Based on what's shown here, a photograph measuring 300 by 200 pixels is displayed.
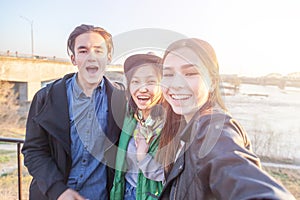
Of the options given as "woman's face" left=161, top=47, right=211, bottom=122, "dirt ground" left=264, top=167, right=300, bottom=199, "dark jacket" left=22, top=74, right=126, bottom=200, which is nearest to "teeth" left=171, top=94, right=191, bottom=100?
"woman's face" left=161, top=47, right=211, bottom=122

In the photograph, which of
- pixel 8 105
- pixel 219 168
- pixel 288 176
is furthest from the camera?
pixel 8 105

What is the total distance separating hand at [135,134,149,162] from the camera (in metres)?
1.02

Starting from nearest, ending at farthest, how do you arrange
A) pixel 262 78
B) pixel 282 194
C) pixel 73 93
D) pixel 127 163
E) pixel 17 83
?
pixel 282 194
pixel 127 163
pixel 73 93
pixel 262 78
pixel 17 83

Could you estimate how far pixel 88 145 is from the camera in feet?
3.77

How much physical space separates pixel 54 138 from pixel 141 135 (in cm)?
39

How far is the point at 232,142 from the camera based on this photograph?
570 millimetres

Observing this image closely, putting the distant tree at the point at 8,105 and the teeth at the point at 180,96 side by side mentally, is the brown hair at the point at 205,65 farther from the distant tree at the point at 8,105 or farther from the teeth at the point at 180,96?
the distant tree at the point at 8,105

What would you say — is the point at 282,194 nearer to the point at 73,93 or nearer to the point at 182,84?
the point at 182,84

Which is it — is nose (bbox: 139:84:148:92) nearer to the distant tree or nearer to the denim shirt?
the denim shirt

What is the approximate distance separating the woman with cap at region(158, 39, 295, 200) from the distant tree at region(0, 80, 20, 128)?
1126 cm

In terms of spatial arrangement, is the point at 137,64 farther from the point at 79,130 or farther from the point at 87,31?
the point at 79,130

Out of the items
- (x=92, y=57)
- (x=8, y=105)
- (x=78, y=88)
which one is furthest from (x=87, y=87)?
(x=8, y=105)

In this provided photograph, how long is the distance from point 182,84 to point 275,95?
1189 centimetres

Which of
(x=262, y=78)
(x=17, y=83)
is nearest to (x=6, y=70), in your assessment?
(x=17, y=83)
